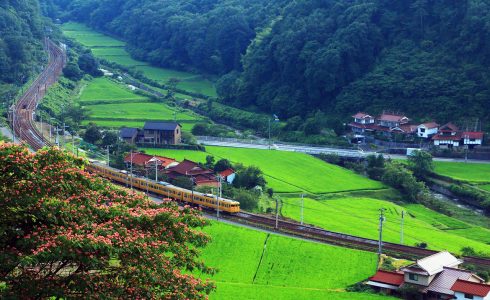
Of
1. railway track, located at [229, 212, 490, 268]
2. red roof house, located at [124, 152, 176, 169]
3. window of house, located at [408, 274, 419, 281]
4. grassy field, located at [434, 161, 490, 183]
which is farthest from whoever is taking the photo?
grassy field, located at [434, 161, 490, 183]

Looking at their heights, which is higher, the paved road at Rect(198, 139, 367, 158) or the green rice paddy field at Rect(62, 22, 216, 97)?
the green rice paddy field at Rect(62, 22, 216, 97)

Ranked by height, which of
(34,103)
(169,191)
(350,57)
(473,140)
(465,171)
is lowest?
(169,191)

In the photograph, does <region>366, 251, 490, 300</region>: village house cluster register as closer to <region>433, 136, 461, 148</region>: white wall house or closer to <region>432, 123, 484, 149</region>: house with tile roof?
<region>432, 123, 484, 149</region>: house with tile roof

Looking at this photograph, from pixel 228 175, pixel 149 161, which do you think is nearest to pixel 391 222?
pixel 228 175

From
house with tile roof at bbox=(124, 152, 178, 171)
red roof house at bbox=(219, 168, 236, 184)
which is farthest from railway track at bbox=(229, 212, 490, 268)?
house with tile roof at bbox=(124, 152, 178, 171)

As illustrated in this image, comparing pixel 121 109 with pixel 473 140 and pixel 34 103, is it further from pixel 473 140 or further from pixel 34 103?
pixel 473 140

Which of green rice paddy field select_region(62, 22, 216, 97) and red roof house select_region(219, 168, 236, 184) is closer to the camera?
red roof house select_region(219, 168, 236, 184)
